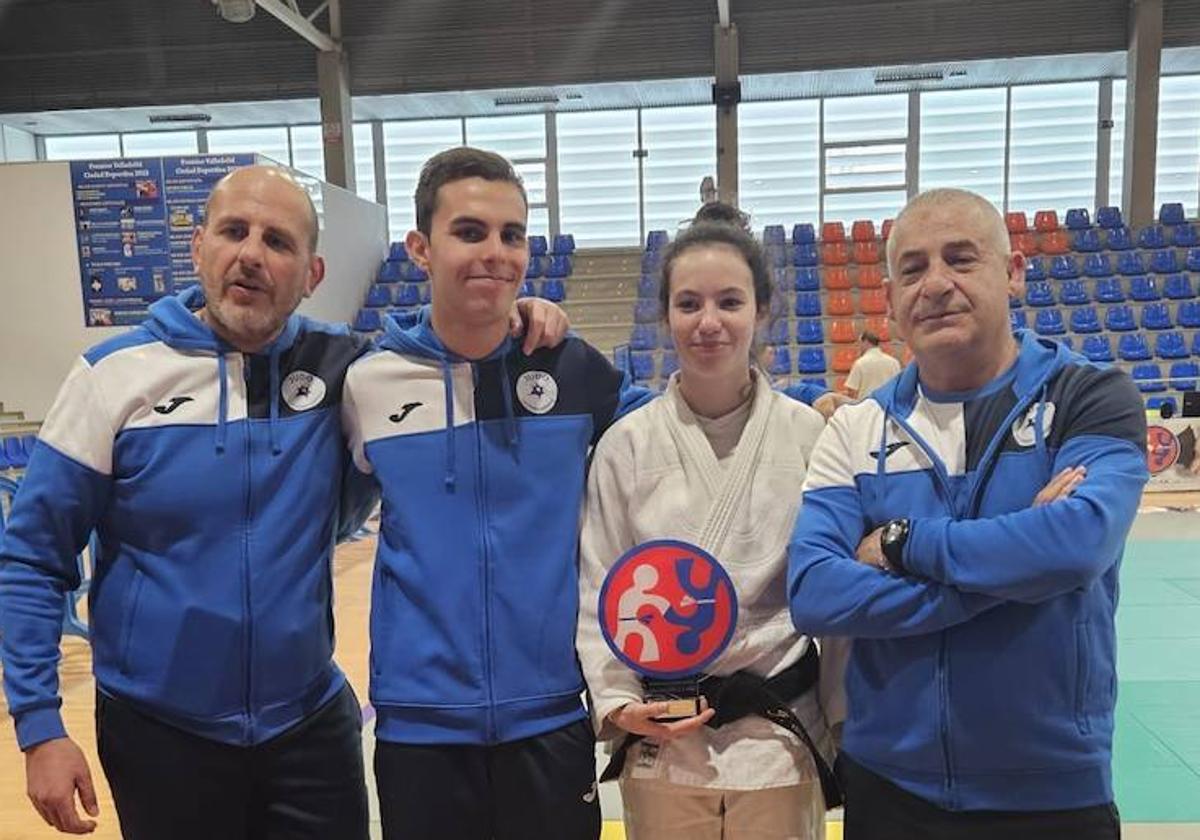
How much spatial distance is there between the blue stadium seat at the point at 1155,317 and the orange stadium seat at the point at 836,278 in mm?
3708

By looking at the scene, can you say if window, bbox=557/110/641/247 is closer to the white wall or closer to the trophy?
the white wall

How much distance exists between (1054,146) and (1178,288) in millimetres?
3765

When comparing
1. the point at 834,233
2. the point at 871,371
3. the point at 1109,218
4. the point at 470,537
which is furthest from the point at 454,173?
the point at 1109,218

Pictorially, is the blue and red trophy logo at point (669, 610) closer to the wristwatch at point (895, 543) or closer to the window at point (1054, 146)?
the wristwatch at point (895, 543)

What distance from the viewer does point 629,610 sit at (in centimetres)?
154

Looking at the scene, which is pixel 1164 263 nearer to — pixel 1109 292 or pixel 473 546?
pixel 1109 292

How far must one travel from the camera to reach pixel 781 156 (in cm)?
1476

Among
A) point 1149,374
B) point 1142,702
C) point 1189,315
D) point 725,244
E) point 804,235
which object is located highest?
point 804,235

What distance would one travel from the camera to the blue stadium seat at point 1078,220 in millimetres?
13078

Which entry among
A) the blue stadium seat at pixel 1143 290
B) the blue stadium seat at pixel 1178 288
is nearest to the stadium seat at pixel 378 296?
the blue stadium seat at pixel 1143 290

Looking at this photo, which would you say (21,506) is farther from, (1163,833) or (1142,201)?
(1142,201)

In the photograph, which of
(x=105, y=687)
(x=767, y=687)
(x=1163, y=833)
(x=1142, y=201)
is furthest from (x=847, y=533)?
(x=1142, y=201)

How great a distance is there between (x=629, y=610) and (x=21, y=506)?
1.11m

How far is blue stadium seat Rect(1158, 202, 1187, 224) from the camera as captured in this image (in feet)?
42.2
